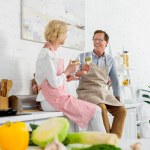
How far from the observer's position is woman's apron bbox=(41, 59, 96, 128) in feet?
9.66

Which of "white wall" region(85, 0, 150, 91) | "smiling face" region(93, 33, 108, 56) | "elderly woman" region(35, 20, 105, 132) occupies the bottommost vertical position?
"elderly woman" region(35, 20, 105, 132)

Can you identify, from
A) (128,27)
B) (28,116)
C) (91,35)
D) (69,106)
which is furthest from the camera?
(128,27)

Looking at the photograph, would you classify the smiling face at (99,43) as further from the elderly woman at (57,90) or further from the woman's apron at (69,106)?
the woman's apron at (69,106)

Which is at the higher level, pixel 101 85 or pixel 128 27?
pixel 128 27

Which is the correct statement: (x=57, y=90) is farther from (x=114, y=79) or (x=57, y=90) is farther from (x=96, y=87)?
(x=114, y=79)

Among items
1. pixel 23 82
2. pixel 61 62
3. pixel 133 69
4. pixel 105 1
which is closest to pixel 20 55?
pixel 23 82

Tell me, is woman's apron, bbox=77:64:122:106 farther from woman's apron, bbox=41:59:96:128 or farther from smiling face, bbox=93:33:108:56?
woman's apron, bbox=41:59:96:128

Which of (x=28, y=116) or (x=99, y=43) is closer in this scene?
(x=28, y=116)

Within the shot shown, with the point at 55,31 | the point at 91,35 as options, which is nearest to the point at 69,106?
the point at 55,31

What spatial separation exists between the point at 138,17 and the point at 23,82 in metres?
3.17

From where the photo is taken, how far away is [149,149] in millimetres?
1248

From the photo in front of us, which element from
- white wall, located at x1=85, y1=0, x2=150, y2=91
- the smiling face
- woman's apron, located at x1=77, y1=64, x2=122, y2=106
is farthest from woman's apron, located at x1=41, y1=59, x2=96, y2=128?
Result: white wall, located at x1=85, y1=0, x2=150, y2=91

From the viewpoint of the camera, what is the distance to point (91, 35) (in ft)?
14.4

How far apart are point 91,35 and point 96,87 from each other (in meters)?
1.04
